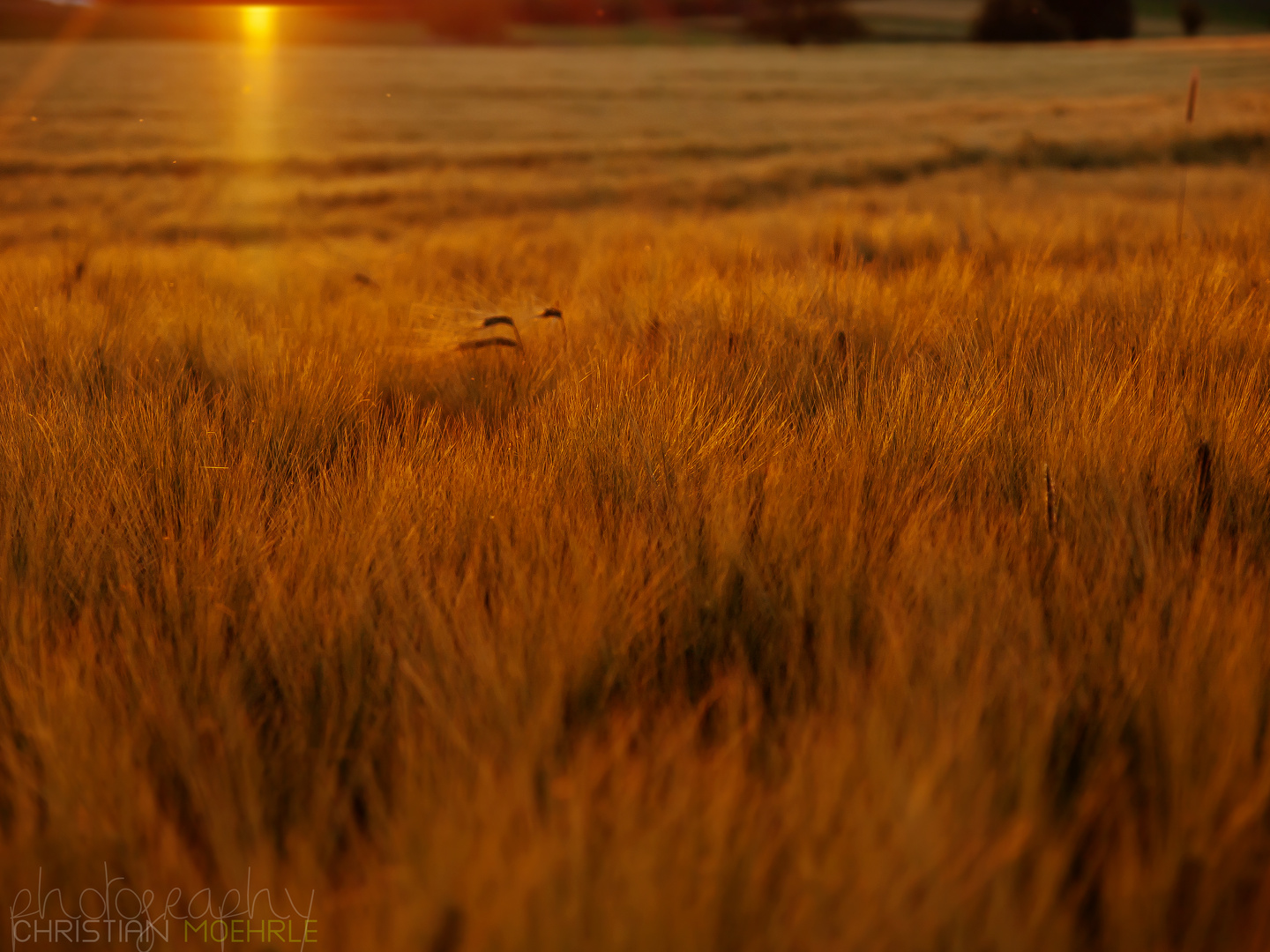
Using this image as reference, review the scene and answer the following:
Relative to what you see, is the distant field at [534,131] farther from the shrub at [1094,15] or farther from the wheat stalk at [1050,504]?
the shrub at [1094,15]

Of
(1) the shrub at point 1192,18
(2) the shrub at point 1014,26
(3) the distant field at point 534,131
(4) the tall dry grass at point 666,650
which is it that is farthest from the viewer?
(1) the shrub at point 1192,18

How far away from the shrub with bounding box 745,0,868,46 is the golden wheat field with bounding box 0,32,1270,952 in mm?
57457

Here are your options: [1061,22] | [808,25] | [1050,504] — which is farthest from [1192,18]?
[1050,504]

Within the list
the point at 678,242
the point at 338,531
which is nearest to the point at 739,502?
the point at 338,531

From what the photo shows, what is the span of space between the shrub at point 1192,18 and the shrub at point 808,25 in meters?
21.6

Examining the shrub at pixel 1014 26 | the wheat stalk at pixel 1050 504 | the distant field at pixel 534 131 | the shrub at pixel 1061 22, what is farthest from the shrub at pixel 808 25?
the wheat stalk at pixel 1050 504

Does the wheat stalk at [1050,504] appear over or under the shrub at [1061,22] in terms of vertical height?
under

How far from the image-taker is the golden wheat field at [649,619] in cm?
80

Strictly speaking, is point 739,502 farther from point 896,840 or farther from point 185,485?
point 185,485

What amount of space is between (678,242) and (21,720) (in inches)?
196

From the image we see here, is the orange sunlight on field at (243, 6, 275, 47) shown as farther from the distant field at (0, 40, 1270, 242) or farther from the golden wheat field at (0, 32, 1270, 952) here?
the golden wheat field at (0, 32, 1270, 952)

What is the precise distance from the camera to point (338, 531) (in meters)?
1.41

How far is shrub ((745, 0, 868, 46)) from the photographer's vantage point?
54469 mm

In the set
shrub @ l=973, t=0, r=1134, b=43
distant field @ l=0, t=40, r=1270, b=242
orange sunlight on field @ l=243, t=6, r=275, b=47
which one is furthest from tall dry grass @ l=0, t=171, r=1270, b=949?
shrub @ l=973, t=0, r=1134, b=43
